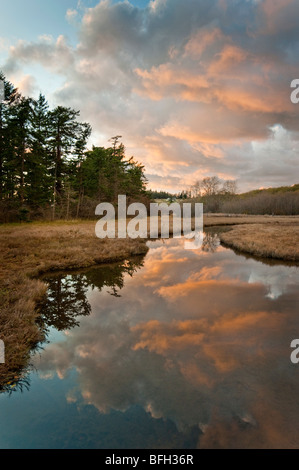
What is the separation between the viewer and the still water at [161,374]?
3.69 meters

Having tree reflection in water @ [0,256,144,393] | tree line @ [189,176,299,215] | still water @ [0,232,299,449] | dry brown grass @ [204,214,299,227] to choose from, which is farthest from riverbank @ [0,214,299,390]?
tree line @ [189,176,299,215]

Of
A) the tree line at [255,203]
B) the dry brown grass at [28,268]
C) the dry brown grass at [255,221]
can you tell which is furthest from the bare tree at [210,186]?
the dry brown grass at [28,268]

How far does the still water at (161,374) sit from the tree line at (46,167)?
28219 mm

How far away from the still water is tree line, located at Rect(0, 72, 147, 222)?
92.6 ft

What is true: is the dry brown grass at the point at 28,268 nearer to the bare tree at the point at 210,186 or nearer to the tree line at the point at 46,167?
the tree line at the point at 46,167

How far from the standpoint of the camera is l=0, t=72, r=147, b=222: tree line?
31.7 metres

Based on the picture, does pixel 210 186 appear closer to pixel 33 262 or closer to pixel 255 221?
pixel 255 221

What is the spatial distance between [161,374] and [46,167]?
3973cm

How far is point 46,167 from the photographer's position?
37.5 m

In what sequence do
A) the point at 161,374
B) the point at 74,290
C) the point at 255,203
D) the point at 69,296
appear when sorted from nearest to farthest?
1. the point at 161,374
2. the point at 69,296
3. the point at 74,290
4. the point at 255,203

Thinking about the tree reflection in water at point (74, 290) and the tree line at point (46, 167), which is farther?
the tree line at point (46, 167)

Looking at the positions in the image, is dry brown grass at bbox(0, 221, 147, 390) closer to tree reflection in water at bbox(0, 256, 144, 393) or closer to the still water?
tree reflection in water at bbox(0, 256, 144, 393)

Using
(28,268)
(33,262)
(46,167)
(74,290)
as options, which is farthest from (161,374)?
(46,167)
